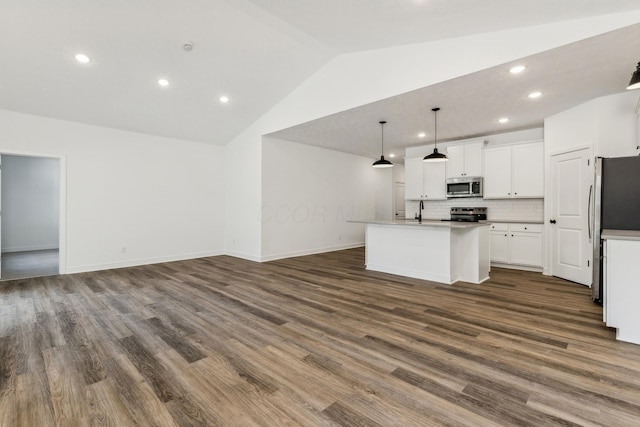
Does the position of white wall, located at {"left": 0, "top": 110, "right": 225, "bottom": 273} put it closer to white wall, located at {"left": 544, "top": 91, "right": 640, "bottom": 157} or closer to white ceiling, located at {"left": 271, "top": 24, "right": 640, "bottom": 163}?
white ceiling, located at {"left": 271, "top": 24, "right": 640, "bottom": 163}

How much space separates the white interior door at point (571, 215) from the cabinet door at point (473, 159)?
1272mm

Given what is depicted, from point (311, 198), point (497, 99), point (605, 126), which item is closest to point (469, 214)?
point (605, 126)

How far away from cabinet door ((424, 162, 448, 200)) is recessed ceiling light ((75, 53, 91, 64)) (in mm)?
6482

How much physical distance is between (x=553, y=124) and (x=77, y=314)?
7.46 metres

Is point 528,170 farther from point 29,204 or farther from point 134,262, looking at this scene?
point 29,204

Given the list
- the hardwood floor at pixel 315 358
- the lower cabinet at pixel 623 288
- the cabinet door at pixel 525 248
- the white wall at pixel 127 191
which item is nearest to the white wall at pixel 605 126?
the cabinet door at pixel 525 248

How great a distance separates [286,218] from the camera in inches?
278

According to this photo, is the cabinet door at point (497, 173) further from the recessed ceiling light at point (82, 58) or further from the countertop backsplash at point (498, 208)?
the recessed ceiling light at point (82, 58)

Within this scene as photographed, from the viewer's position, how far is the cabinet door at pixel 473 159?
6.12 m

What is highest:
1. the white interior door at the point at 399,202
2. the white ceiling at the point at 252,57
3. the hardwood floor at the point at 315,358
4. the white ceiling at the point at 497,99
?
the white ceiling at the point at 252,57

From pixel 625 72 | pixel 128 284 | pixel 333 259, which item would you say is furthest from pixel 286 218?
pixel 625 72

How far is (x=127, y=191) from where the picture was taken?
20.3ft

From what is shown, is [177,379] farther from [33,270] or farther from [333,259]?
[33,270]

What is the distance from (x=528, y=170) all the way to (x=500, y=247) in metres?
1.54
